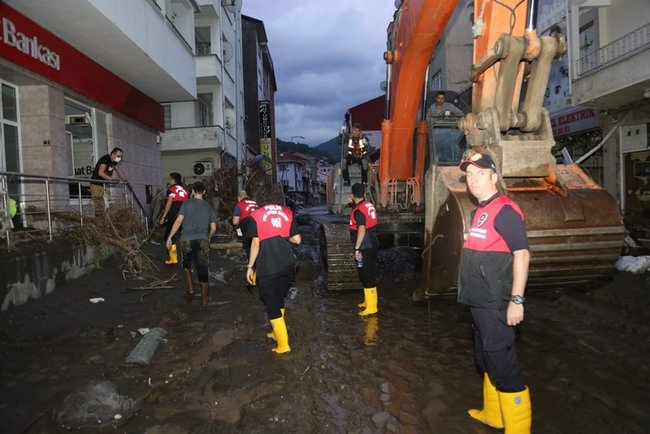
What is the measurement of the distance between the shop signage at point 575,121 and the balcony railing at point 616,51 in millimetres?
1706

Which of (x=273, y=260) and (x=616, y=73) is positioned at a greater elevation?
(x=616, y=73)

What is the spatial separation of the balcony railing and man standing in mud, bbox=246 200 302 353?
10.2 meters

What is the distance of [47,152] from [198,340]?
585 centimetres

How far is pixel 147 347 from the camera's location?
14.5 ft

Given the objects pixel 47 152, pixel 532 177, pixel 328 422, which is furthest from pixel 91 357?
pixel 47 152

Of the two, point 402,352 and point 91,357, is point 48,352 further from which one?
point 402,352

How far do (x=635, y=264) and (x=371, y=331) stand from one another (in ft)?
17.6

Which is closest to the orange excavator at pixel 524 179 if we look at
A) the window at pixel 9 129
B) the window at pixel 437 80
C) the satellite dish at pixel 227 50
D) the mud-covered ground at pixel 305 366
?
the mud-covered ground at pixel 305 366

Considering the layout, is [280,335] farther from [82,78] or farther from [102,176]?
[82,78]

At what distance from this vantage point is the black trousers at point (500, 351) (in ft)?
9.29

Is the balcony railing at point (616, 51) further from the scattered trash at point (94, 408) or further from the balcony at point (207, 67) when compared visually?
the balcony at point (207, 67)

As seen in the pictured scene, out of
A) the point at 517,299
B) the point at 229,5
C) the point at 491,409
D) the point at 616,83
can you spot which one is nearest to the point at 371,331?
the point at 491,409

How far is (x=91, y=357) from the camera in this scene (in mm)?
4336

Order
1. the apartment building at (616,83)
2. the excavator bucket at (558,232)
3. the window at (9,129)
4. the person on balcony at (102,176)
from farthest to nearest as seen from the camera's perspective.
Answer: the apartment building at (616,83), the person on balcony at (102,176), the window at (9,129), the excavator bucket at (558,232)
